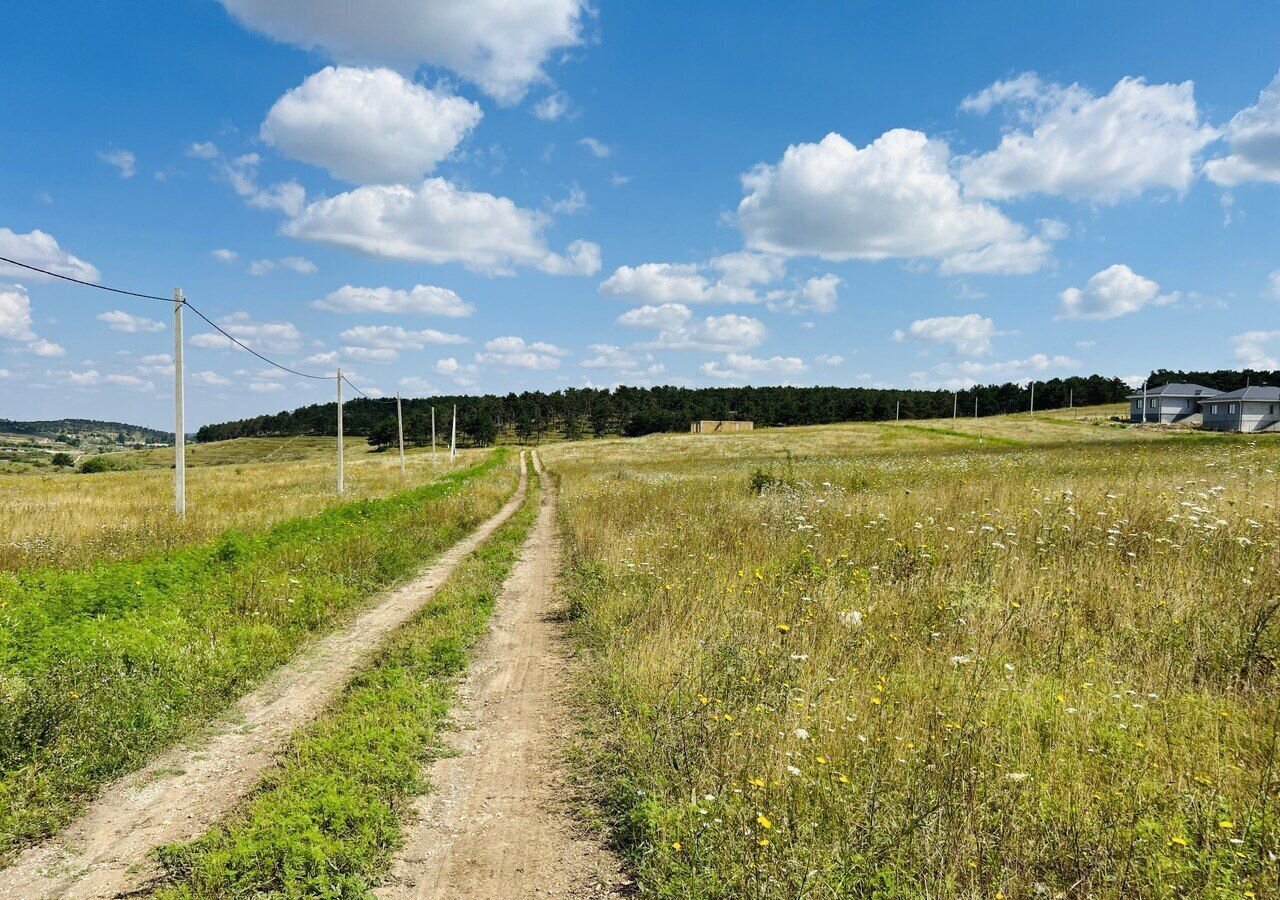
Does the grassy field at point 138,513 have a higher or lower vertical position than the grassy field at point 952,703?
lower

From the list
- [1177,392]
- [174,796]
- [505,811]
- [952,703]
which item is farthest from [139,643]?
[1177,392]

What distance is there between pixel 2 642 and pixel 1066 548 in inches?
525

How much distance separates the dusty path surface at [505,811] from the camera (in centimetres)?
383

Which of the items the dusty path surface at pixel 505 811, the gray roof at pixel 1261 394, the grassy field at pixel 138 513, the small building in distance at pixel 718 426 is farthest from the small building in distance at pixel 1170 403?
the dusty path surface at pixel 505 811

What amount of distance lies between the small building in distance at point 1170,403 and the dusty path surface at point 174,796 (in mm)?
104156

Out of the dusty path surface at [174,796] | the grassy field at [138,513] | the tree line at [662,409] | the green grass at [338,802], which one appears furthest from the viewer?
the tree line at [662,409]

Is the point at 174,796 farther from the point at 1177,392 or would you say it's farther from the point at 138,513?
the point at 1177,392

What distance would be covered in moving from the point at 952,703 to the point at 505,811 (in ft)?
12.2

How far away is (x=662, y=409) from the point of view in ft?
469

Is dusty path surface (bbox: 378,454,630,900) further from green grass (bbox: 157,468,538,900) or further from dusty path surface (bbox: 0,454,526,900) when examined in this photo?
dusty path surface (bbox: 0,454,526,900)

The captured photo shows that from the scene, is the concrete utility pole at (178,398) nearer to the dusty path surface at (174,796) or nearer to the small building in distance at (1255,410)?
the dusty path surface at (174,796)

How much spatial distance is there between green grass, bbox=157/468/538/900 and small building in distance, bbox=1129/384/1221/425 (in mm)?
103557

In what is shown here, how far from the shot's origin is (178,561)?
1072 cm

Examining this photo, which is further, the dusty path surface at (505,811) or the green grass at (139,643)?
the green grass at (139,643)
